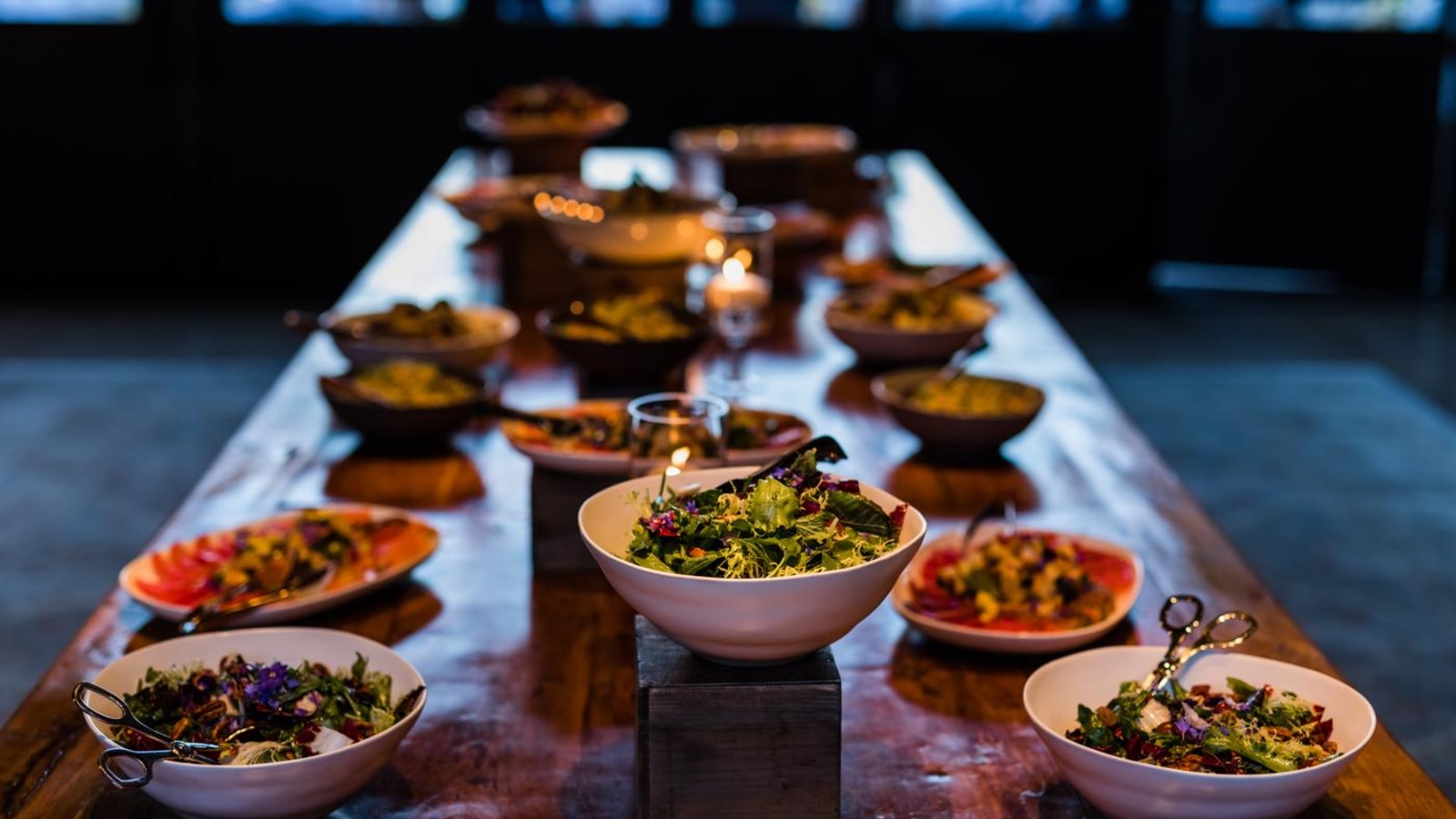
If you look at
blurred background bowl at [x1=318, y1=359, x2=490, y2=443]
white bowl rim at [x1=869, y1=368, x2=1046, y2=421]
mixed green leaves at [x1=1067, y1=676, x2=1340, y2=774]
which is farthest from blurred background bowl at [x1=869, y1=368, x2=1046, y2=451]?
mixed green leaves at [x1=1067, y1=676, x2=1340, y2=774]

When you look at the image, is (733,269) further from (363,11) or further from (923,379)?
(363,11)

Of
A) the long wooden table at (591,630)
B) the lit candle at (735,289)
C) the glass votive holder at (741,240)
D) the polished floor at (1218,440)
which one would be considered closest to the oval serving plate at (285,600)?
the long wooden table at (591,630)

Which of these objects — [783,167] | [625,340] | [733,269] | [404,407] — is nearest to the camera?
[404,407]

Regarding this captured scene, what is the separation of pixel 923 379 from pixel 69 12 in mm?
5209

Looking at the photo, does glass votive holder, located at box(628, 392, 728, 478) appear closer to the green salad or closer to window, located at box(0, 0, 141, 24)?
the green salad

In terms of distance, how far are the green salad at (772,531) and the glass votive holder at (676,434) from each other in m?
0.24

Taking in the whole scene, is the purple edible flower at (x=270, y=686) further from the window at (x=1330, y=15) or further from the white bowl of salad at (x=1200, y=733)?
the window at (x=1330, y=15)

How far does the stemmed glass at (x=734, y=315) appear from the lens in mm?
2688

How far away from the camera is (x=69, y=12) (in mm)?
6617

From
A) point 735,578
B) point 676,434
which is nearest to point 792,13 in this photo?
point 676,434

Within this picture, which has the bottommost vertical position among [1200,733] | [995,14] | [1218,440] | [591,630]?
[1218,440]

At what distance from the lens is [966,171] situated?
7.06 metres

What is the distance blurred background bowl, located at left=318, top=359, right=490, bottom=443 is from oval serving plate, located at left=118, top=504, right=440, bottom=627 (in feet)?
1.06

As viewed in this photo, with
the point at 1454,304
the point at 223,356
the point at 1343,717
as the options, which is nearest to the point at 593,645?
the point at 1343,717
